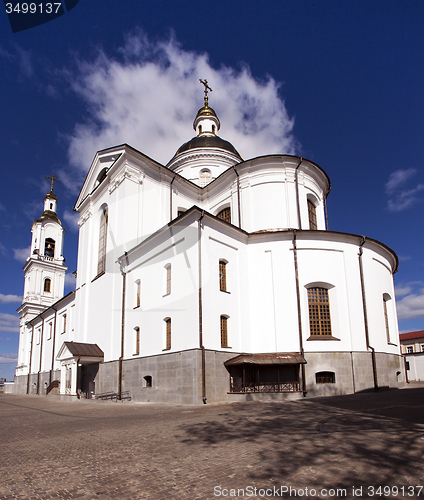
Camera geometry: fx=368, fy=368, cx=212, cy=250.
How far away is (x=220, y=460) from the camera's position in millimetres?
6227

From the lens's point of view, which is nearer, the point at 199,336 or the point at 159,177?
the point at 199,336

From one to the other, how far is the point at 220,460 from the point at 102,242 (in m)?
25.0

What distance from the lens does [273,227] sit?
1002 inches

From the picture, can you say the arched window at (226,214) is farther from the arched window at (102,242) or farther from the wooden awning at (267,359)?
the wooden awning at (267,359)

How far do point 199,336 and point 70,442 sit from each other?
33.5 ft

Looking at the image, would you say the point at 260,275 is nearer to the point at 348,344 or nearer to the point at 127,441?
the point at 348,344

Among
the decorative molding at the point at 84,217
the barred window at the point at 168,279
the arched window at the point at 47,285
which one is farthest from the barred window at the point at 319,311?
the arched window at the point at 47,285

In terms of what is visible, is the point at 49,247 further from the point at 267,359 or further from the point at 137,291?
the point at 267,359

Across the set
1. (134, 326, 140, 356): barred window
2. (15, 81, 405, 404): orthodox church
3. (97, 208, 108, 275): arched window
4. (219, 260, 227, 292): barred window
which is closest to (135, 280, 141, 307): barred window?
(15, 81, 405, 404): orthodox church

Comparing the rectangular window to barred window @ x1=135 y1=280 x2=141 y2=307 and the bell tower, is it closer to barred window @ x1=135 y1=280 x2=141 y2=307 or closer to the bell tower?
barred window @ x1=135 y1=280 x2=141 y2=307

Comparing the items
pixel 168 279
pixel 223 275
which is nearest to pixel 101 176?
pixel 168 279

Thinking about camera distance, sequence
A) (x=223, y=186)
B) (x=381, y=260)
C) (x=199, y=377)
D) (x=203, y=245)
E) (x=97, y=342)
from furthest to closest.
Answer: (x=223, y=186), (x=97, y=342), (x=381, y=260), (x=203, y=245), (x=199, y=377)

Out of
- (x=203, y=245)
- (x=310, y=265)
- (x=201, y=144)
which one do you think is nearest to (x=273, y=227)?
(x=310, y=265)

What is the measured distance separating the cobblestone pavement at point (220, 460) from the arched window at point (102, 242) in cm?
1925
